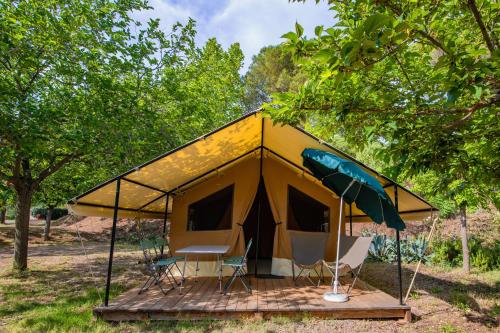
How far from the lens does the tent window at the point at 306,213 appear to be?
6.38 m

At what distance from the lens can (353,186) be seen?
479 centimetres

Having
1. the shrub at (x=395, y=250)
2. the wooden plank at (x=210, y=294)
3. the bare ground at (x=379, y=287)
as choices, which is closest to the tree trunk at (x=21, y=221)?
the bare ground at (x=379, y=287)

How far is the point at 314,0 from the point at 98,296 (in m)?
5.33

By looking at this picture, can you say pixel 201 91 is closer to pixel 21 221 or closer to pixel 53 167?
pixel 53 167

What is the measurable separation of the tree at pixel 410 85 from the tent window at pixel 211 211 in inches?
134

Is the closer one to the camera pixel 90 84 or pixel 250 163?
pixel 90 84

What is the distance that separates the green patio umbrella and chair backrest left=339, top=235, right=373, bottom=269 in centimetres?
55

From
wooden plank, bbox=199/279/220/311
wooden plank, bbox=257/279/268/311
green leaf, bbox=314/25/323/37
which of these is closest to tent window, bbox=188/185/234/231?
wooden plank, bbox=199/279/220/311

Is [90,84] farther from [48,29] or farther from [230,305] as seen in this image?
[230,305]

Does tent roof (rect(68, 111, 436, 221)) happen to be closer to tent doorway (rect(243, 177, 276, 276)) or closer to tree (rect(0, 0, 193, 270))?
tree (rect(0, 0, 193, 270))

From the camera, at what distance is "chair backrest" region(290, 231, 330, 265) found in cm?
565

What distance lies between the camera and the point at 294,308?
4039 mm

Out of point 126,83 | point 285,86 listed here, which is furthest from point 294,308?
point 285,86

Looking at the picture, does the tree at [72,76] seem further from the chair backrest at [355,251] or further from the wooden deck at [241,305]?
the chair backrest at [355,251]
